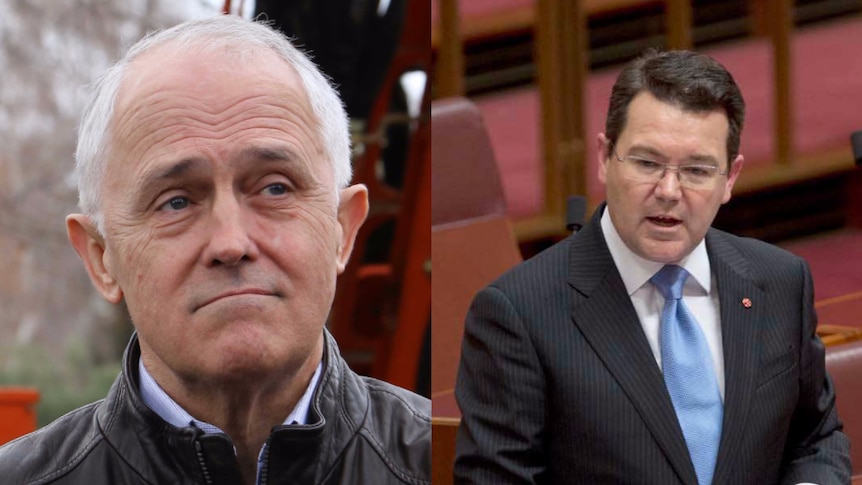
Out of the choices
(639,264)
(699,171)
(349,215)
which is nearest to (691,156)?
(699,171)

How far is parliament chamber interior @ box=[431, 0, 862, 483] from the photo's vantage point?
237 cm

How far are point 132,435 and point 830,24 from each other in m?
3.45

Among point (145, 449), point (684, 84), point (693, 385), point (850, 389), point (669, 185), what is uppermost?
point (684, 84)

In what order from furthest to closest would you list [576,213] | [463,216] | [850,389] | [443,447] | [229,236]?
[463,216], [850,389], [443,447], [576,213], [229,236]

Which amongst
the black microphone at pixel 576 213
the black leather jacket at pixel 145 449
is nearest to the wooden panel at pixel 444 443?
the black microphone at pixel 576 213

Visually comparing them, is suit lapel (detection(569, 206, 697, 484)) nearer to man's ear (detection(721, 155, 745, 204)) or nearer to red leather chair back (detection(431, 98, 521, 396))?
man's ear (detection(721, 155, 745, 204))

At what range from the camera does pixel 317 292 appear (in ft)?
3.90

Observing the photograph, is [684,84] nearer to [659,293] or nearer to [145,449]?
[659,293]

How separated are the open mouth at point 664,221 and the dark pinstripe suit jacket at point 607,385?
2.6 inches

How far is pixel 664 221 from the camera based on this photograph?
153cm

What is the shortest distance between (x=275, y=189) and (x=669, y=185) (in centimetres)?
51

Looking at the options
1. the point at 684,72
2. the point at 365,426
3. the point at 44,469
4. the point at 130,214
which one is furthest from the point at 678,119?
the point at 44,469

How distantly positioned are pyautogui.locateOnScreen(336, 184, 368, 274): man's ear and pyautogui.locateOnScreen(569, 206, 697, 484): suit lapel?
0.35m

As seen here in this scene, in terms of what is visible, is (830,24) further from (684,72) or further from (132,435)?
(132,435)
